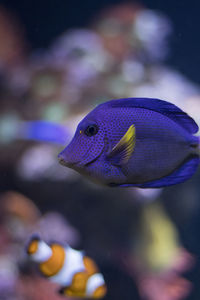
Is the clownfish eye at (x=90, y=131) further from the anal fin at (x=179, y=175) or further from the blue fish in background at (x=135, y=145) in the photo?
the anal fin at (x=179, y=175)

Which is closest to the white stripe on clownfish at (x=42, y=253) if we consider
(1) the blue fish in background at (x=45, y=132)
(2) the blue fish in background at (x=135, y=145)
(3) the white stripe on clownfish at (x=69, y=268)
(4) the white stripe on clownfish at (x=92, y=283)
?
(3) the white stripe on clownfish at (x=69, y=268)

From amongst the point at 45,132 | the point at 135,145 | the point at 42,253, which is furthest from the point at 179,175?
the point at 45,132

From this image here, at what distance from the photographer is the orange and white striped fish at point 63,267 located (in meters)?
1.33

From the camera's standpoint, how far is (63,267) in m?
1.36

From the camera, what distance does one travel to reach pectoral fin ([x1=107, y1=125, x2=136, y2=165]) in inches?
21.2

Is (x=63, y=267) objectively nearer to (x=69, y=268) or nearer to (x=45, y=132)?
(x=69, y=268)

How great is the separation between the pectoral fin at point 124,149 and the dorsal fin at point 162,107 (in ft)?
0.25

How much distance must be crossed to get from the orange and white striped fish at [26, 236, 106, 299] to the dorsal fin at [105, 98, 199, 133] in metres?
0.99

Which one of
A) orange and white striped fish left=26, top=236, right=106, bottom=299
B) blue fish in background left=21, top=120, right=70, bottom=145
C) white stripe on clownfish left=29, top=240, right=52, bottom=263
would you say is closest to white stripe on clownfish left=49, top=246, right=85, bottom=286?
orange and white striped fish left=26, top=236, right=106, bottom=299

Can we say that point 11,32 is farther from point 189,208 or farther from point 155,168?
point 155,168

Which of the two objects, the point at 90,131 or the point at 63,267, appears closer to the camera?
the point at 90,131

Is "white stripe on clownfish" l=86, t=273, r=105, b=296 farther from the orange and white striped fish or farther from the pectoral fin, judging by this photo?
the pectoral fin

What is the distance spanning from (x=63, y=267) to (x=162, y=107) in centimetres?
108

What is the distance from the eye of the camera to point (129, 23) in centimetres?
249
